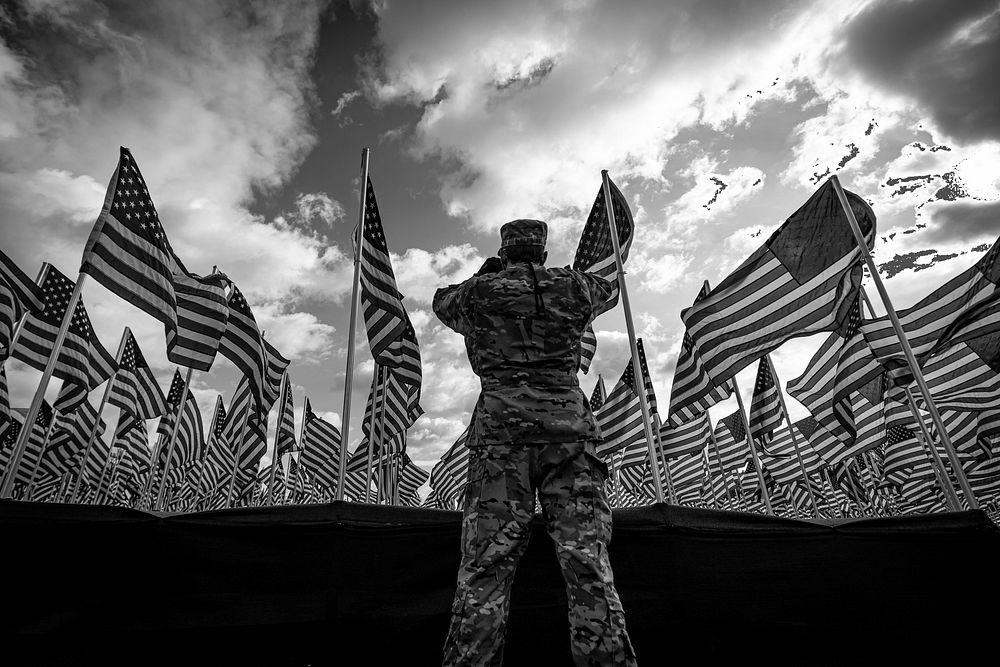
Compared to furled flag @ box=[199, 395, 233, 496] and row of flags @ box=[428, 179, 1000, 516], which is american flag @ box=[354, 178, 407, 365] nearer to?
row of flags @ box=[428, 179, 1000, 516]

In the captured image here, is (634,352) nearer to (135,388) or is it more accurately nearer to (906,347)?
(906,347)

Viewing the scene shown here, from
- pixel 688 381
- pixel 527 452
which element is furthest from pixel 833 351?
pixel 527 452

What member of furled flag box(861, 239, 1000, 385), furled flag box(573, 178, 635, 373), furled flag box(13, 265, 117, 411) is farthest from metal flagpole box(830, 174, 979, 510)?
furled flag box(13, 265, 117, 411)

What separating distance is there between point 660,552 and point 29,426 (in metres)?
5.37

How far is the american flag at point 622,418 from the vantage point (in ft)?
45.7

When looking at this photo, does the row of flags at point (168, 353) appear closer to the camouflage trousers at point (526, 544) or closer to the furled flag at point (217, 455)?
the furled flag at point (217, 455)

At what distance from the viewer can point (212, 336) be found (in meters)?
8.45

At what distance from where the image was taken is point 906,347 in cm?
589

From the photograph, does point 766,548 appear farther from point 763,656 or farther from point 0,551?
point 0,551

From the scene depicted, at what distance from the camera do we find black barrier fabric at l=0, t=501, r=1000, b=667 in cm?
282

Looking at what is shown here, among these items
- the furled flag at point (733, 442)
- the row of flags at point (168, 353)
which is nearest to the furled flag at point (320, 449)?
the row of flags at point (168, 353)

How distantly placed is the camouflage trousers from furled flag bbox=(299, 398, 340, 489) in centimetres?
1916

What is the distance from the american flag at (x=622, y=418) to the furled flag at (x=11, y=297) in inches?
487

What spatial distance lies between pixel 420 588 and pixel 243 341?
8.43 meters
